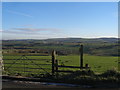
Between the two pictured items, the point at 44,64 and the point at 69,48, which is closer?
the point at 44,64

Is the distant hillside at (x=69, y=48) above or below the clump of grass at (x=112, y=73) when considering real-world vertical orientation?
above

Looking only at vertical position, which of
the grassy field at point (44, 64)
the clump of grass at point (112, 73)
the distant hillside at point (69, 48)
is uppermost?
the distant hillside at point (69, 48)

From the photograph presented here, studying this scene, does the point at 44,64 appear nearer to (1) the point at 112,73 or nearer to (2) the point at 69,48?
(1) the point at 112,73

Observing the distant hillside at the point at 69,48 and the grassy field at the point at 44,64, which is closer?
the grassy field at the point at 44,64

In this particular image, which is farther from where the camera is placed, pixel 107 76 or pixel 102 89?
pixel 107 76

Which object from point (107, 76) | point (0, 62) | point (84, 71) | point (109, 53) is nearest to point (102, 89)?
point (107, 76)

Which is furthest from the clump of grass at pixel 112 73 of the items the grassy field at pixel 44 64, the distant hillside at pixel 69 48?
the distant hillside at pixel 69 48

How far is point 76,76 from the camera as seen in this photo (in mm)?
10211

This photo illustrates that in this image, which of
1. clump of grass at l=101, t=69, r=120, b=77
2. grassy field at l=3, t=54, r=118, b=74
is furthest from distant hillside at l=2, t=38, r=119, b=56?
clump of grass at l=101, t=69, r=120, b=77

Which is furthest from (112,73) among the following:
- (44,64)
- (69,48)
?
(69,48)

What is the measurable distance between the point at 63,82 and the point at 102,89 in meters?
2.02

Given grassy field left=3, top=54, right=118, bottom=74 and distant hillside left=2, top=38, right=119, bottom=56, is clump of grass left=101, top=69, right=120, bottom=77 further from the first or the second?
distant hillside left=2, top=38, right=119, bottom=56

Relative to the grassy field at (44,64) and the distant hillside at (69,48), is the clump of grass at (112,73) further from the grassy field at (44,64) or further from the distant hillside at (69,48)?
the distant hillside at (69,48)

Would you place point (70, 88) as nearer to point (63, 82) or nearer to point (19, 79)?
point (63, 82)
